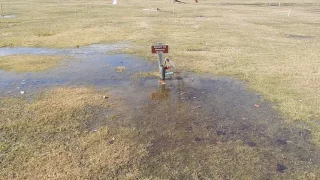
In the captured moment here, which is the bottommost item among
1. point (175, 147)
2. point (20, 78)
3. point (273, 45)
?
point (175, 147)

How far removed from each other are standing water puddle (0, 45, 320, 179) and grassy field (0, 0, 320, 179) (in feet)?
0.55

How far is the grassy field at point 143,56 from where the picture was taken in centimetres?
716

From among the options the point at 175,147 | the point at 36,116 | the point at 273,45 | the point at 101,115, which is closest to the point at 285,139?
the point at 175,147

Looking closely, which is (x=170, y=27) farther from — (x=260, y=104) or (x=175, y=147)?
(x=175, y=147)

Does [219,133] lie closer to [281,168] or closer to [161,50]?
[281,168]

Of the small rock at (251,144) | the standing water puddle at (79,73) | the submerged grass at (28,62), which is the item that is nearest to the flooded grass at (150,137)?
the small rock at (251,144)

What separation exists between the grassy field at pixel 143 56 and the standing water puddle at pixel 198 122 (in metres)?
0.17

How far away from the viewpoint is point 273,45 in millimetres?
20891

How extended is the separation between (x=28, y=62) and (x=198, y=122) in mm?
11518

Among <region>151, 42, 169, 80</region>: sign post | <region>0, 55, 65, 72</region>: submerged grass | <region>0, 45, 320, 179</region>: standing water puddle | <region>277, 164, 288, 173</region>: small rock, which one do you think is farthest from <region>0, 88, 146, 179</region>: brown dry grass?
<region>0, 55, 65, 72</region>: submerged grass

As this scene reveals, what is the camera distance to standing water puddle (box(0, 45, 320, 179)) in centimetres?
725

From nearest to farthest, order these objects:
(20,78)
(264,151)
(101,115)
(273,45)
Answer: (264,151) < (101,115) < (20,78) < (273,45)

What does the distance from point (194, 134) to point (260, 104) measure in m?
3.61

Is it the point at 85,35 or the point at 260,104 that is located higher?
the point at 85,35
